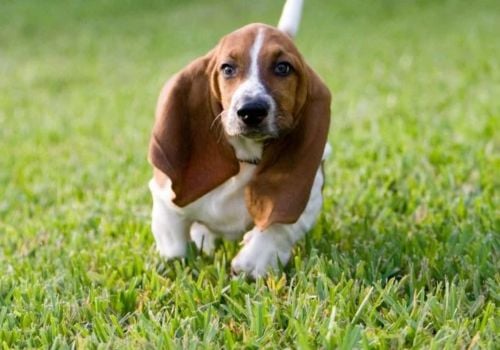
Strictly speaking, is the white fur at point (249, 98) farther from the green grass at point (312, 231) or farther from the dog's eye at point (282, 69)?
the green grass at point (312, 231)

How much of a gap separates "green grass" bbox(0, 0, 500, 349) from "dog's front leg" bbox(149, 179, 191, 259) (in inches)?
3.0

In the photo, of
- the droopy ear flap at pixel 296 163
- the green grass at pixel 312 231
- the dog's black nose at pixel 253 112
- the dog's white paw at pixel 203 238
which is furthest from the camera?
the dog's white paw at pixel 203 238

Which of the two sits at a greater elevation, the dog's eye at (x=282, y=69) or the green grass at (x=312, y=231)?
the dog's eye at (x=282, y=69)

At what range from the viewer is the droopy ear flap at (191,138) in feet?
12.4

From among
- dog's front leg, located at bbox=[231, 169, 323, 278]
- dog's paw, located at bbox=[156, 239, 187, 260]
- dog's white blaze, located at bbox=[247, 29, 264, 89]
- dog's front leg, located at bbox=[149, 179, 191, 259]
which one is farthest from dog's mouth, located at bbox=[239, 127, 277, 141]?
dog's paw, located at bbox=[156, 239, 187, 260]

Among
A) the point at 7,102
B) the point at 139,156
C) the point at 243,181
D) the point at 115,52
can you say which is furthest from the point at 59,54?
the point at 243,181

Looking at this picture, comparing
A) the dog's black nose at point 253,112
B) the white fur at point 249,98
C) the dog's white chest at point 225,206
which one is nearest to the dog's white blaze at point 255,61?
the white fur at point 249,98

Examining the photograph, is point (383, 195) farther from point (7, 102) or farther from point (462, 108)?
point (7, 102)

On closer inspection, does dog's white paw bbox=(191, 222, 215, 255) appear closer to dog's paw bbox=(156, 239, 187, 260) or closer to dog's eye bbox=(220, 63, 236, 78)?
dog's paw bbox=(156, 239, 187, 260)

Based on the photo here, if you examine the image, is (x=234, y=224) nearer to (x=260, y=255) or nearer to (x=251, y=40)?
(x=260, y=255)

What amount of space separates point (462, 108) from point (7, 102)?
5003 mm

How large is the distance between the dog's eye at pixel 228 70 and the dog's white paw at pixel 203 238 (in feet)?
3.10

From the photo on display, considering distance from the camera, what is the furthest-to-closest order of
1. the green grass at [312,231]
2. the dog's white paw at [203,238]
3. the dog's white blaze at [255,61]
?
the dog's white paw at [203,238], the dog's white blaze at [255,61], the green grass at [312,231]

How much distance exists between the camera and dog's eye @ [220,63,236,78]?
142 inches
